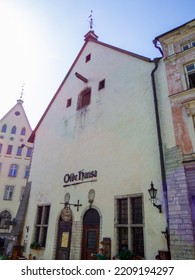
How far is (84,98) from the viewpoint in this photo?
14227 millimetres

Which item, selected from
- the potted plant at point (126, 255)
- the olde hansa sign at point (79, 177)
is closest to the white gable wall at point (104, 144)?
the olde hansa sign at point (79, 177)

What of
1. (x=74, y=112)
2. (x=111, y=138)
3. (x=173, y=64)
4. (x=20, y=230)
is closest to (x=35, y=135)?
(x=74, y=112)

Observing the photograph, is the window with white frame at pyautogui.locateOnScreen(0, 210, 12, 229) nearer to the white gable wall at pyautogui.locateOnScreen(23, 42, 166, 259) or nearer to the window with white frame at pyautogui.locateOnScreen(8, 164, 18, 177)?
the window with white frame at pyautogui.locateOnScreen(8, 164, 18, 177)

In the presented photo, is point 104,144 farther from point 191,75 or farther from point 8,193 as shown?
point 8,193

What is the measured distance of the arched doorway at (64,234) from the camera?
34.9 feet

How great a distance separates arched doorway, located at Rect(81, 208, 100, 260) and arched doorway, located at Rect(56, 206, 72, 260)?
41.0 inches

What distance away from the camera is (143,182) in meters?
8.73

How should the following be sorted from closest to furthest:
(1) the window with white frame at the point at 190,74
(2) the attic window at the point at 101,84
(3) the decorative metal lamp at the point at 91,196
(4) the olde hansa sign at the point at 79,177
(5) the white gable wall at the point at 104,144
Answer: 1. (1) the window with white frame at the point at 190,74
2. (5) the white gable wall at the point at 104,144
3. (3) the decorative metal lamp at the point at 91,196
4. (4) the olde hansa sign at the point at 79,177
5. (2) the attic window at the point at 101,84

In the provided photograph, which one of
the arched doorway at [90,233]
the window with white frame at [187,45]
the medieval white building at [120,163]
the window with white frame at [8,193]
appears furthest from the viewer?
the window with white frame at [8,193]

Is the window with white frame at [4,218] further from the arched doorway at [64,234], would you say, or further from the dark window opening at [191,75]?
the dark window opening at [191,75]

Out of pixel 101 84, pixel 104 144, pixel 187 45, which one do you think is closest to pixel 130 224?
pixel 104 144

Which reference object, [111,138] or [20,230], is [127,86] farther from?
[20,230]

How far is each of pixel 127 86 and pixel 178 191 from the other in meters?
6.26

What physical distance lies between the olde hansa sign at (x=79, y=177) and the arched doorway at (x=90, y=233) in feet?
5.03
